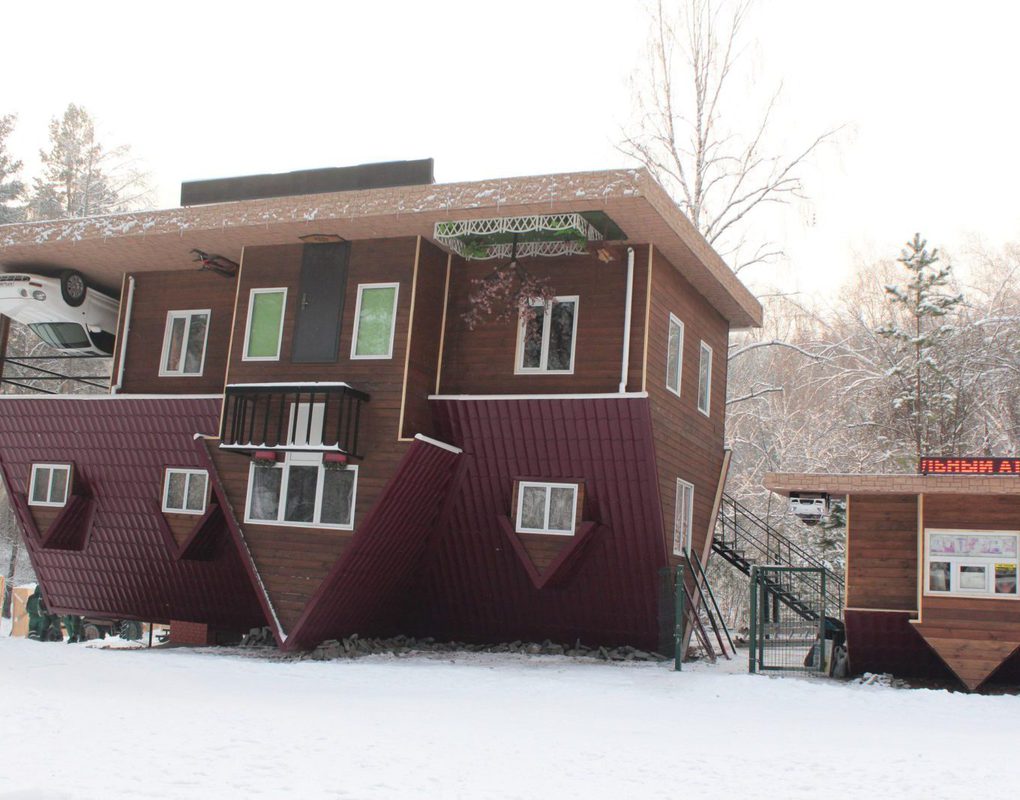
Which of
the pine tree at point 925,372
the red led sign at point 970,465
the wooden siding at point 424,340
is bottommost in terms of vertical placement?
the red led sign at point 970,465

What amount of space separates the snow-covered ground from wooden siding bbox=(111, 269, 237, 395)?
5.07 m

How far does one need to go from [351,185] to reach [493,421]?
453cm

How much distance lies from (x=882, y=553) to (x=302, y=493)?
845 centimetres

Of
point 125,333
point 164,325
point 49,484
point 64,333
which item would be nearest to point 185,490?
point 49,484

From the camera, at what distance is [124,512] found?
61.3 ft

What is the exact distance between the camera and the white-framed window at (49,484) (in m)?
18.8

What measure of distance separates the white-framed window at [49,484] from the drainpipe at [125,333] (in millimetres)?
1622

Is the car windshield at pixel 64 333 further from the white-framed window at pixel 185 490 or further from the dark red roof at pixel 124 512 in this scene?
the white-framed window at pixel 185 490

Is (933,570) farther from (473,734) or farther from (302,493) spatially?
(302,493)

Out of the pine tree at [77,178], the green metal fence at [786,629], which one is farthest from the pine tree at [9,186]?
the green metal fence at [786,629]

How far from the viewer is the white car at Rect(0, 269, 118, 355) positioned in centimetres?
1858

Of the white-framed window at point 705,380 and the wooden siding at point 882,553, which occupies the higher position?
the white-framed window at point 705,380

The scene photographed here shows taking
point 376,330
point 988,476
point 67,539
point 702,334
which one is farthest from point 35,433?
point 988,476

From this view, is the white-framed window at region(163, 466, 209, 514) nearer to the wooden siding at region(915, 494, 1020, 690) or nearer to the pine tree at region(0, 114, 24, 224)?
the wooden siding at region(915, 494, 1020, 690)
